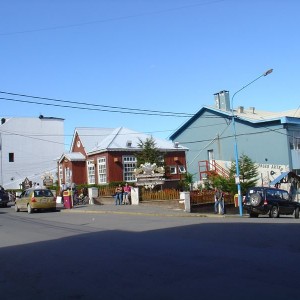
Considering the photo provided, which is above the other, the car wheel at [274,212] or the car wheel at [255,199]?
the car wheel at [255,199]

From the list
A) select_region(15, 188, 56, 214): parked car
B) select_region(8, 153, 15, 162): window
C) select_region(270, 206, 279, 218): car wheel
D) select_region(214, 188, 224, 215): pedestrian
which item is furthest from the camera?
select_region(8, 153, 15, 162): window

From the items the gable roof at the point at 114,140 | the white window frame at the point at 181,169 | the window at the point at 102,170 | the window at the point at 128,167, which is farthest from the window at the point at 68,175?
the white window frame at the point at 181,169

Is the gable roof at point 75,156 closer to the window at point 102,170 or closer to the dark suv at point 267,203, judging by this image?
the window at point 102,170

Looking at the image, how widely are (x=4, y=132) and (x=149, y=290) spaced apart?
61.8m

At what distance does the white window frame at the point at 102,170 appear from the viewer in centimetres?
4087

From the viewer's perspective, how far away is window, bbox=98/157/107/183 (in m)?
40.9

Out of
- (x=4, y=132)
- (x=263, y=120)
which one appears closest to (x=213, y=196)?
A: (x=263, y=120)

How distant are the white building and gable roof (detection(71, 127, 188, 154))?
17.2 m

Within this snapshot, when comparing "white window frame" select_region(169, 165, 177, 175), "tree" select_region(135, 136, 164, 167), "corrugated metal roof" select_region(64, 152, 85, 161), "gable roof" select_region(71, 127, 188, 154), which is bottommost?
"white window frame" select_region(169, 165, 177, 175)

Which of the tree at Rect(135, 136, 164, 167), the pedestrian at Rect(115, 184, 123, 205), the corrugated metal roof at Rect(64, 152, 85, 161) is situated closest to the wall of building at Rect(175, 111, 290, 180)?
the tree at Rect(135, 136, 164, 167)

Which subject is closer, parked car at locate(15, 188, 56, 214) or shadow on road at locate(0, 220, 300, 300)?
shadow on road at locate(0, 220, 300, 300)

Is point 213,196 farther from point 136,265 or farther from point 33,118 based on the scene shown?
point 33,118

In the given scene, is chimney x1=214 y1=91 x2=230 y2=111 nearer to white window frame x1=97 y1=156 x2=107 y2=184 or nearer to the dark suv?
white window frame x1=97 y1=156 x2=107 y2=184

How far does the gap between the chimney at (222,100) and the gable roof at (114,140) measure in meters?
5.86
